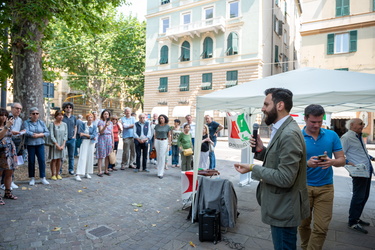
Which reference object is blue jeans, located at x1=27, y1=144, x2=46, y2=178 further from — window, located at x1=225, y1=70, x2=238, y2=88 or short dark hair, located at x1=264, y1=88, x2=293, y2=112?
window, located at x1=225, y1=70, x2=238, y2=88

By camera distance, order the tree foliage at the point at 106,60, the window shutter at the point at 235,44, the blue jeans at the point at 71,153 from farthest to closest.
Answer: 1. the tree foliage at the point at 106,60
2. the window shutter at the point at 235,44
3. the blue jeans at the point at 71,153

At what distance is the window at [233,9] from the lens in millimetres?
25109

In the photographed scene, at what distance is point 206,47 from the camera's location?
26.7 meters

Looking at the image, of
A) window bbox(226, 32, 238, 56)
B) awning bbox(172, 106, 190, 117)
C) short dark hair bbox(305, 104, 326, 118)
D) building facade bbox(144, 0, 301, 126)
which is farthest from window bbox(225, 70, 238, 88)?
short dark hair bbox(305, 104, 326, 118)

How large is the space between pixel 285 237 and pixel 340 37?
81.3ft

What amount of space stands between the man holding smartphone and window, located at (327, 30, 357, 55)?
22.3m

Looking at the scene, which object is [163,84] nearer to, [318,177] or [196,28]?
[196,28]

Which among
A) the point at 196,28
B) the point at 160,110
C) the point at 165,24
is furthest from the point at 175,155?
the point at 165,24

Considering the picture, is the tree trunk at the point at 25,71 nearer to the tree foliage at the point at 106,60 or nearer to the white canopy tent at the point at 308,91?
the white canopy tent at the point at 308,91

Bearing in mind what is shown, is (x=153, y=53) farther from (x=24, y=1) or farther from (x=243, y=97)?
(x=243, y=97)

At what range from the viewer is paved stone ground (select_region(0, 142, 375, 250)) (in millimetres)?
3711

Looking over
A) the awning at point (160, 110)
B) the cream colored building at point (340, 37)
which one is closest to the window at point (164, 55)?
the awning at point (160, 110)

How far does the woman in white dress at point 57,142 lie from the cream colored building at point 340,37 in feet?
72.5

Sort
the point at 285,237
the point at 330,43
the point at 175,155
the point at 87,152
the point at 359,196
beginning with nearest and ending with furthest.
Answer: the point at 285,237 → the point at 359,196 → the point at 87,152 → the point at 175,155 → the point at 330,43
